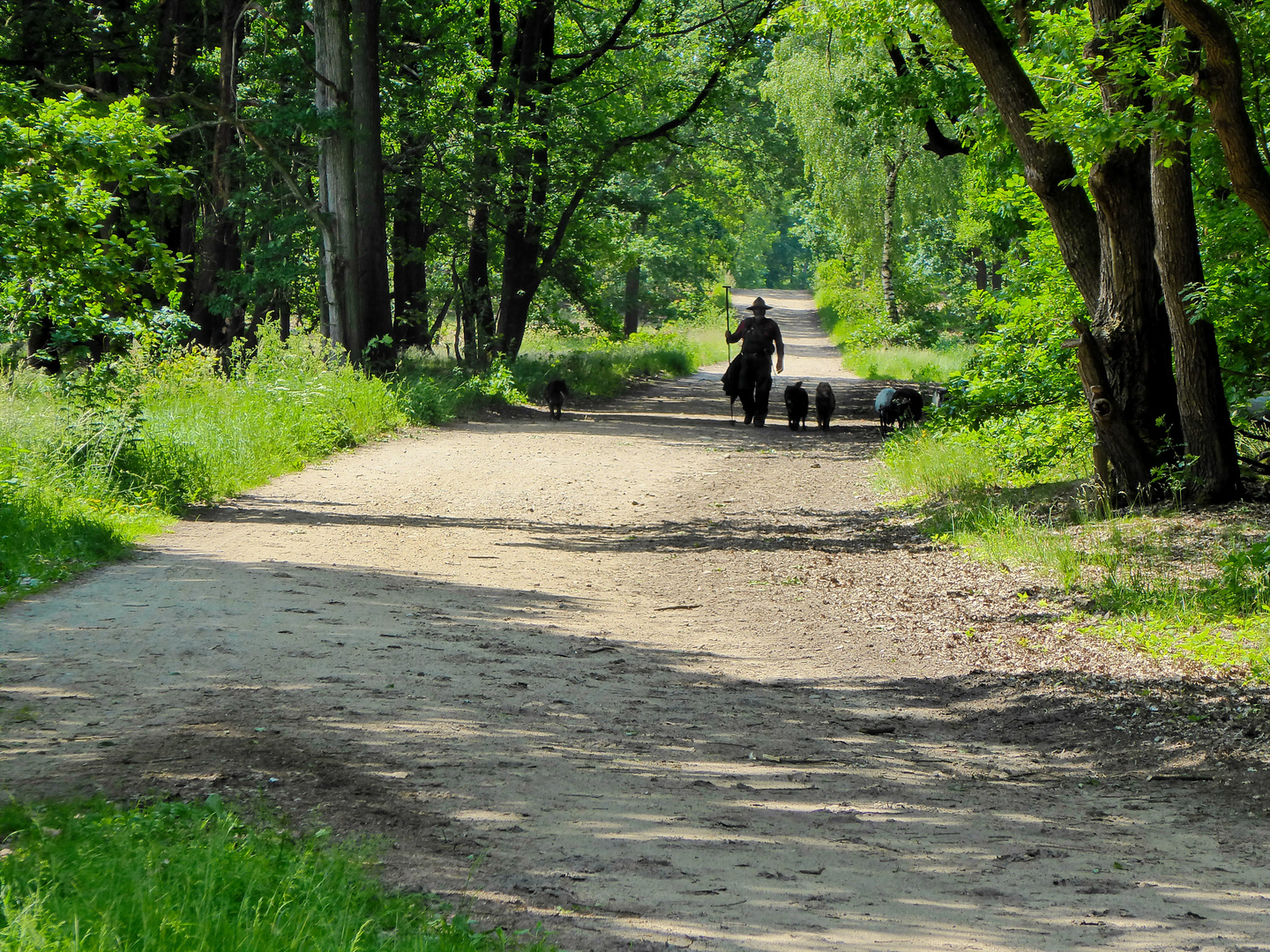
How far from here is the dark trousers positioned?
21.4 metres

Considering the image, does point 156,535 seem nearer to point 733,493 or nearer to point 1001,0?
point 733,493

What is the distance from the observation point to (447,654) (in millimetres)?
6918

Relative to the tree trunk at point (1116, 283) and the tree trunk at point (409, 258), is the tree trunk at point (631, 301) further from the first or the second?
the tree trunk at point (1116, 283)

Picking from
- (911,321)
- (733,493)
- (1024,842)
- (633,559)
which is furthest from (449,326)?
(1024,842)

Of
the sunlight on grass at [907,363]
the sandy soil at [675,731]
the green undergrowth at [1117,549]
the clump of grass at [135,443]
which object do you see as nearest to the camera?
the sandy soil at [675,731]

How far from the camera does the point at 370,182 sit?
21.1 meters

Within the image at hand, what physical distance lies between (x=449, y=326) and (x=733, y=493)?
43.4 meters

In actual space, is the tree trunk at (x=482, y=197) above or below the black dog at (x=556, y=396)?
above

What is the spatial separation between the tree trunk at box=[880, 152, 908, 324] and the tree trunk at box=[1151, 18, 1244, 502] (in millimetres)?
30038

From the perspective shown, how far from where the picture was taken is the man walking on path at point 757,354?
69.5 feet

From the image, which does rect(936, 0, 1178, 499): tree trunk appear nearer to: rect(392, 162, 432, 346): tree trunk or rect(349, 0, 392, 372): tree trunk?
rect(349, 0, 392, 372): tree trunk

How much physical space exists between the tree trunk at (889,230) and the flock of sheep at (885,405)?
19789mm

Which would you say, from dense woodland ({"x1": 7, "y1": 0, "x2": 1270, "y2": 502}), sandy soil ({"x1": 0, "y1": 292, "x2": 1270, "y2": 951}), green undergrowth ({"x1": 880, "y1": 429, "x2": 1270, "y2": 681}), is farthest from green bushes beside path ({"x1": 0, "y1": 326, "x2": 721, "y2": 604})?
green undergrowth ({"x1": 880, "y1": 429, "x2": 1270, "y2": 681})

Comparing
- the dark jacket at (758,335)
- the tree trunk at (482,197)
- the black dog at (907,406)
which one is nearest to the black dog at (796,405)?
the dark jacket at (758,335)
